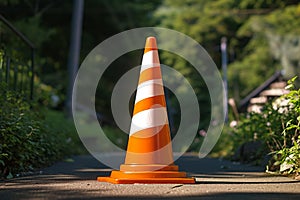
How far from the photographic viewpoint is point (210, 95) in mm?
34188

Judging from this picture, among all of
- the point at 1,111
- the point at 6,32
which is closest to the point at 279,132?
the point at 1,111

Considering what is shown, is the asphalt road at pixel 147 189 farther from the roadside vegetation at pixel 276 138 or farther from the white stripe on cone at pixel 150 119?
the white stripe on cone at pixel 150 119

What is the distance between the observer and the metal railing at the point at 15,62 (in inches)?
302

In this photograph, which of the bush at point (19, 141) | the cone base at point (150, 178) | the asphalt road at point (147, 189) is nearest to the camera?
the asphalt road at point (147, 189)

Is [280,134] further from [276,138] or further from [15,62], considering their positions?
[15,62]

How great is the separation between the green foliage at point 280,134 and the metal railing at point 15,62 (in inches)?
141

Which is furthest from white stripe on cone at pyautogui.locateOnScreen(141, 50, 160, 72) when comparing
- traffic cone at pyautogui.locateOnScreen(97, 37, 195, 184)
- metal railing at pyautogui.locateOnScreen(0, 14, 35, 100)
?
metal railing at pyautogui.locateOnScreen(0, 14, 35, 100)

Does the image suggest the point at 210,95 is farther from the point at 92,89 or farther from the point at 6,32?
the point at 6,32

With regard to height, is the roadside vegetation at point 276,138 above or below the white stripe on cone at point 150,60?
below

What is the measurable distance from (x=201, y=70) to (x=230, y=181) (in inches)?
1192

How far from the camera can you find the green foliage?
5.70m

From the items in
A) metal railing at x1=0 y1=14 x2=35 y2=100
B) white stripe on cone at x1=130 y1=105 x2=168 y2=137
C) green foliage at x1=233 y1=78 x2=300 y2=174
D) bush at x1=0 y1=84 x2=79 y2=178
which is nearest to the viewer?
white stripe on cone at x1=130 y1=105 x2=168 y2=137

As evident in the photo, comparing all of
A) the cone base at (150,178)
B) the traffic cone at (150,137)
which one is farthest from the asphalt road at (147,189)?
the traffic cone at (150,137)

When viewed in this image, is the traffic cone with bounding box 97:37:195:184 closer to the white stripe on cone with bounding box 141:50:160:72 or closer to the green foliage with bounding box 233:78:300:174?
the white stripe on cone with bounding box 141:50:160:72
